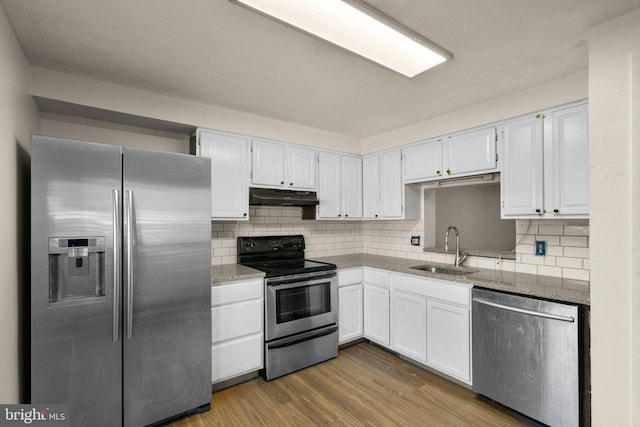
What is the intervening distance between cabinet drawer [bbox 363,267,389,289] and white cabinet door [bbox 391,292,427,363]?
0.15m

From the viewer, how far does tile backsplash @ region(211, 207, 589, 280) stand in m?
2.48

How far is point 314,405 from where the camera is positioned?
2.39m

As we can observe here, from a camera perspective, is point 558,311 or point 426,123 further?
point 426,123

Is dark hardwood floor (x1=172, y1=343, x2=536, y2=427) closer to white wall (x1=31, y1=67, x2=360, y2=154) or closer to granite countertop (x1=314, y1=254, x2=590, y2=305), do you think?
granite countertop (x1=314, y1=254, x2=590, y2=305)

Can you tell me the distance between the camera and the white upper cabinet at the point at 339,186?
365 cm

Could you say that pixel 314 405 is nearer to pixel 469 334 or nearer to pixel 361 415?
pixel 361 415

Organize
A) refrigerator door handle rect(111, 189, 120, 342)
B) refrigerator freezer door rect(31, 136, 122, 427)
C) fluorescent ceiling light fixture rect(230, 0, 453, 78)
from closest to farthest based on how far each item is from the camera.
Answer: fluorescent ceiling light fixture rect(230, 0, 453, 78), refrigerator freezer door rect(31, 136, 122, 427), refrigerator door handle rect(111, 189, 120, 342)

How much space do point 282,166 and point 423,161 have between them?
1493 millimetres

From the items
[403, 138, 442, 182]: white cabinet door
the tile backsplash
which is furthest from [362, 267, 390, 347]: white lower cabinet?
[403, 138, 442, 182]: white cabinet door

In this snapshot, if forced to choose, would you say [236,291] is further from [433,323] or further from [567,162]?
[567,162]

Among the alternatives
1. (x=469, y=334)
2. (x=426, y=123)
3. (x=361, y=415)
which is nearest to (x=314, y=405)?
(x=361, y=415)

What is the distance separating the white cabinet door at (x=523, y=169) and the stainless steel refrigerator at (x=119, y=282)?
2.43 m

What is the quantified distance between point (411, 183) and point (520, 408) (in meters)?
2.17

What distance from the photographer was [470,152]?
113 inches
